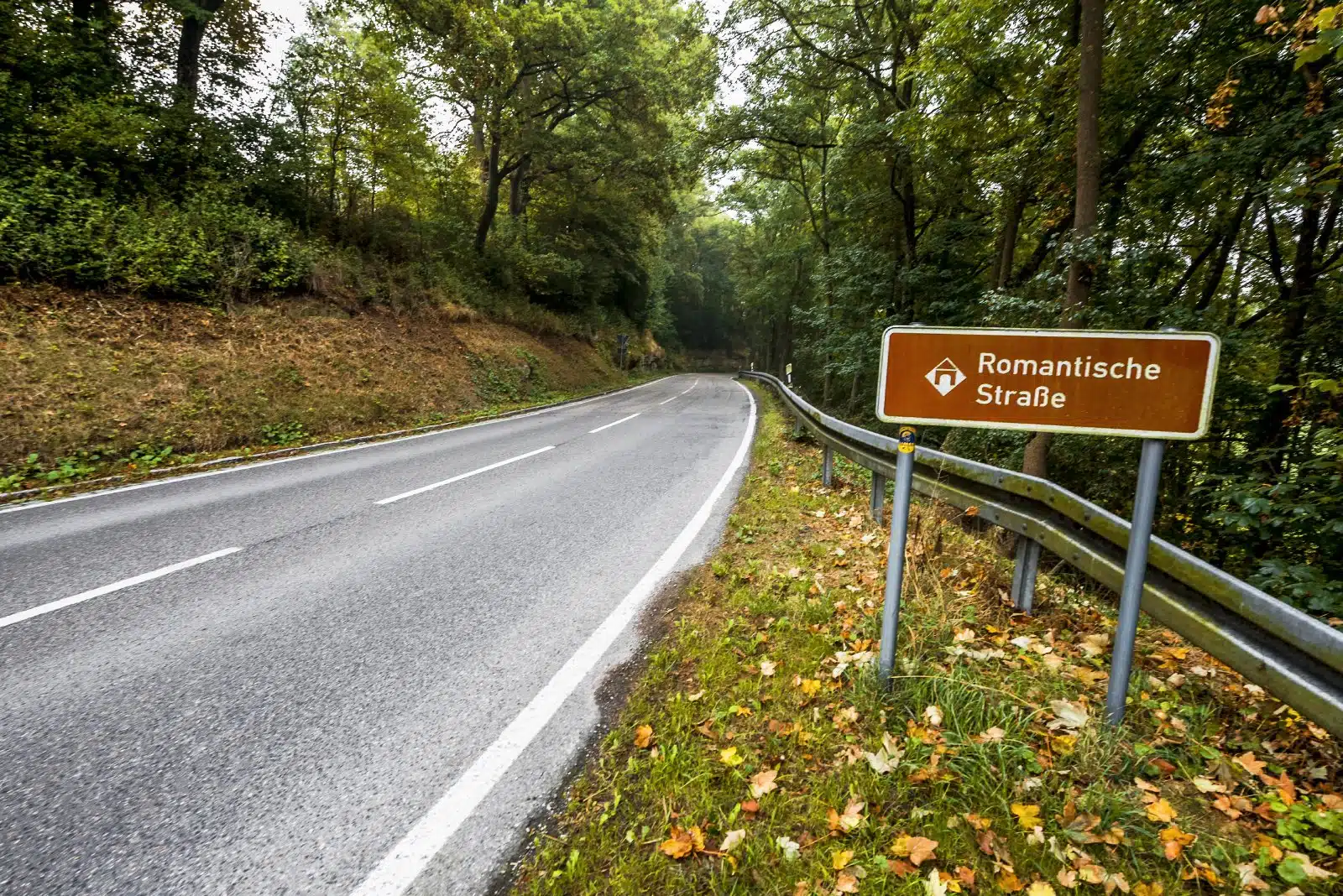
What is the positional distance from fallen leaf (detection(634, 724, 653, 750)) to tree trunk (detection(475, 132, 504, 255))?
1935 cm

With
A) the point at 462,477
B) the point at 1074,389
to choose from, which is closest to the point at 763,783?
the point at 1074,389

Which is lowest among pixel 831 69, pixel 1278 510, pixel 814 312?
pixel 1278 510

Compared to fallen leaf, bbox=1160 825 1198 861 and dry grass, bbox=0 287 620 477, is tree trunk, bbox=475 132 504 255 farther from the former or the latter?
fallen leaf, bbox=1160 825 1198 861

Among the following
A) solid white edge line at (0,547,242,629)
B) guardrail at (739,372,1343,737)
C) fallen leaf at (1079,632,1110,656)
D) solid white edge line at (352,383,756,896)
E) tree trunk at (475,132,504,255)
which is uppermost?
tree trunk at (475,132,504,255)

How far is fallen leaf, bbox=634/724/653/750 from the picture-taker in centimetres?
252

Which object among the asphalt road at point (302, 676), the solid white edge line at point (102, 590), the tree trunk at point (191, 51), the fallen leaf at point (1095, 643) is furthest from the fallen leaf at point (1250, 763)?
the tree trunk at point (191, 51)

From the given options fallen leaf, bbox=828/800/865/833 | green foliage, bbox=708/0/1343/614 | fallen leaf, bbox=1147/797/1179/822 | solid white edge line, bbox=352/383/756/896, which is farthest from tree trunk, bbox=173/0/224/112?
fallen leaf, bbox=1147/797/1179/822

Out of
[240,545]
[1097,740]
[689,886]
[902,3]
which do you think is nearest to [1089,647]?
[1097,740]

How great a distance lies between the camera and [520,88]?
1759 centimetres

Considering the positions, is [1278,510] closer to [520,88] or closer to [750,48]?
[750,48]

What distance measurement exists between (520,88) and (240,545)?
1799 centimetres

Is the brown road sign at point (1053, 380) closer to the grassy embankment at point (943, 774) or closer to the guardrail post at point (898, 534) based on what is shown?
the guardrail post at point (898, 534)

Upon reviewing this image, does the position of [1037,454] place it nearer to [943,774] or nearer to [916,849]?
[943,774]

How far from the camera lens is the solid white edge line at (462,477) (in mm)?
6477
